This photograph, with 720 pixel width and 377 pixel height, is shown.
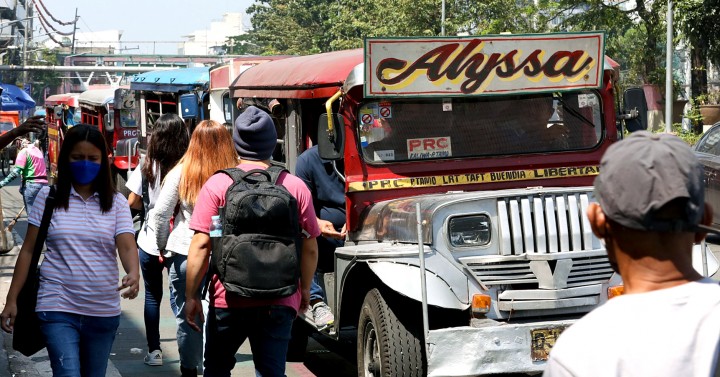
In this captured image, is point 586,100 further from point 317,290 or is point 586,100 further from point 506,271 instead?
point 317,290

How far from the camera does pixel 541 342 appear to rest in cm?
607

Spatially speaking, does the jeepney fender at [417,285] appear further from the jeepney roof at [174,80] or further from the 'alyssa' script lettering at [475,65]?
the jeepney roof at [174,80]

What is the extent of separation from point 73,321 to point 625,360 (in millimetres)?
3433

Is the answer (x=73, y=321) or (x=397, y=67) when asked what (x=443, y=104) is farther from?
(x=73, y=321)

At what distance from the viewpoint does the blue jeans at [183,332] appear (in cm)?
646

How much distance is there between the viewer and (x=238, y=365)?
26.5ft

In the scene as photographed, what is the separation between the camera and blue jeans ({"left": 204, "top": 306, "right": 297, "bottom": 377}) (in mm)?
4883

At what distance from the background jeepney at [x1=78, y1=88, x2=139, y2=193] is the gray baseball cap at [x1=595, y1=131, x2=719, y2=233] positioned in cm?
1643

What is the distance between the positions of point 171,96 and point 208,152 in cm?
1064

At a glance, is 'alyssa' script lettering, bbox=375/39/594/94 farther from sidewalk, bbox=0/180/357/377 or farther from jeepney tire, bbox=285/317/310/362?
sidewalk, bbox=0/180/357/377

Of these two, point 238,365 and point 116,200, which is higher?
point 116,200

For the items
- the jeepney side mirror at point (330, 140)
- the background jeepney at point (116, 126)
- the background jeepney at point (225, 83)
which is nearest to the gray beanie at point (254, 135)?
the jeepney side mirror at point (330, 140)

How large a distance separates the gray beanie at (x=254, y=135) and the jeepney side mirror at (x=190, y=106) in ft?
30.9

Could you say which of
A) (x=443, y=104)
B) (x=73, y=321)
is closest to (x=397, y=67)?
(x=443, y=104)
